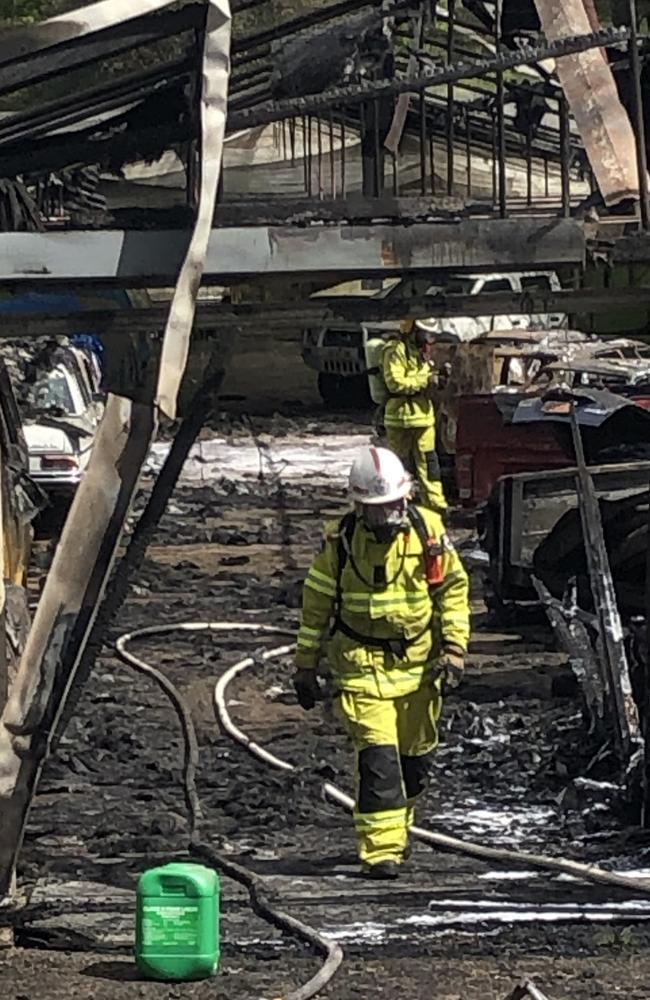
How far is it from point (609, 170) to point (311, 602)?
2.18m

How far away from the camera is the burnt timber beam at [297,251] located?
6027 mm

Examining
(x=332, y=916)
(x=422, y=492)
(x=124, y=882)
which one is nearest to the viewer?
(x=332, y=916)

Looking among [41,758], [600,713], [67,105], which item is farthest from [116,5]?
[600,713]

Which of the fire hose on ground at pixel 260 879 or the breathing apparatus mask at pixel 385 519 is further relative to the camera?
the breathing apparatus mask at pixel 385 519

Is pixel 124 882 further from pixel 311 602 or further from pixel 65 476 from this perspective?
pixel 65 476

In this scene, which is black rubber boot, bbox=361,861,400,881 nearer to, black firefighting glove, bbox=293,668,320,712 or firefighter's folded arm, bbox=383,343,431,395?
black firefighting glove, bbox=293,668,320,712

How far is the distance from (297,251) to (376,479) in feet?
5.14

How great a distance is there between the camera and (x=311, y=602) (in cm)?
776

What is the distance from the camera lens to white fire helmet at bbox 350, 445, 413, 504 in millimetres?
7500

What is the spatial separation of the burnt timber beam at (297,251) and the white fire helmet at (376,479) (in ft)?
4.23

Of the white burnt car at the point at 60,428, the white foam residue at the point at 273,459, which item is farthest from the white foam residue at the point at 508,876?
the white foam residue at the point at 273,459

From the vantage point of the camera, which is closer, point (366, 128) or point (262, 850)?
point (262, 850)

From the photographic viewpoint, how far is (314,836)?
809cm

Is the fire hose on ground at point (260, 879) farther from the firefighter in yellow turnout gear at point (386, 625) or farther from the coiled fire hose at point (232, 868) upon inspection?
the firefighter in yellow turnout gear at point (386, 625)
